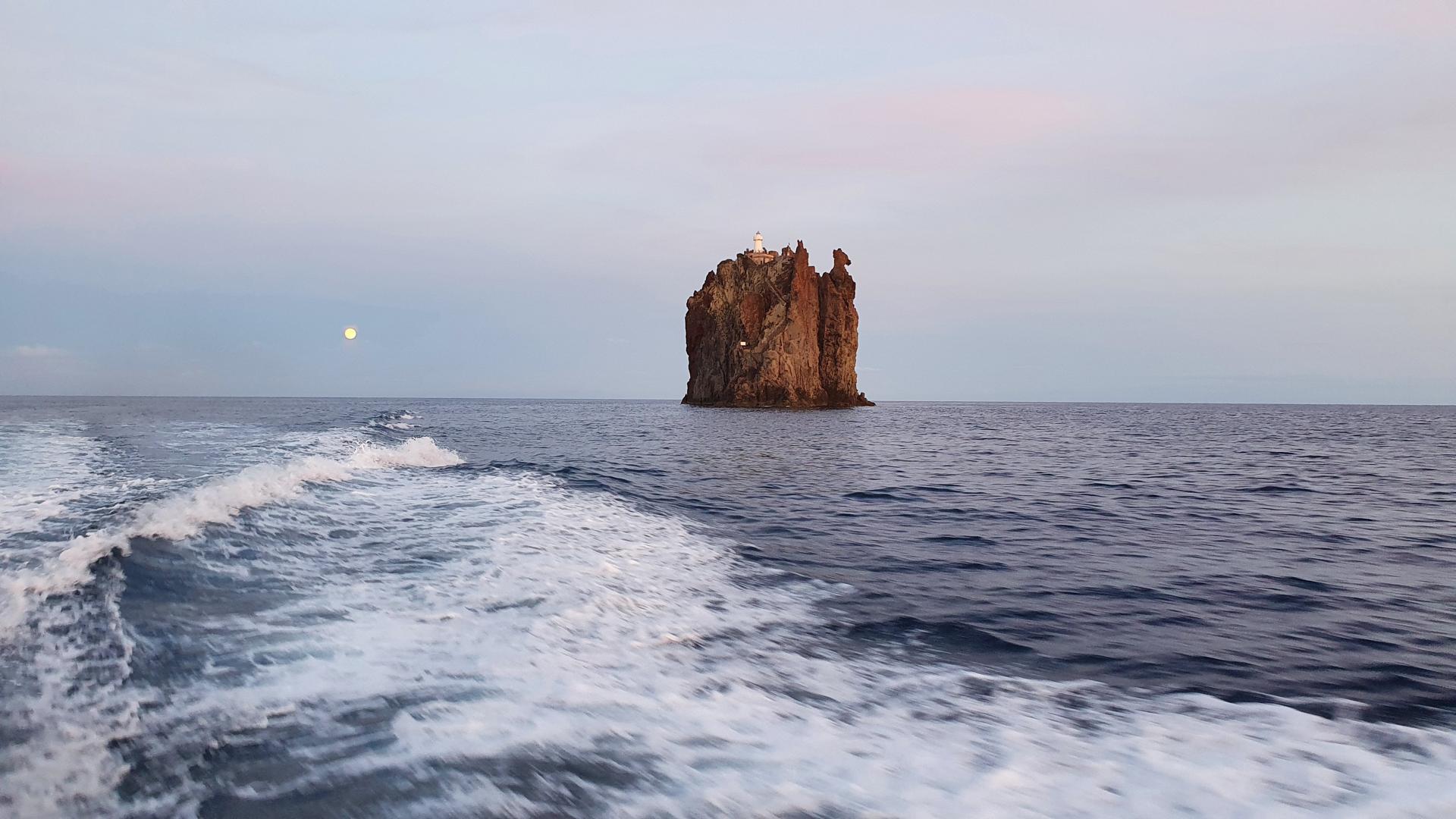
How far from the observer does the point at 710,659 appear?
515cm

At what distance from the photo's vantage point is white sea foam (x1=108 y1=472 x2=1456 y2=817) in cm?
321

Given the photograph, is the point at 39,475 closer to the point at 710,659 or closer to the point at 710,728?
the point at 710,659

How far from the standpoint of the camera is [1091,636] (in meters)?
5.72

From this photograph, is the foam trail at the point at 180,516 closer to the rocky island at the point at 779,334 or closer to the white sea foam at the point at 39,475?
the white sea foam at the point at 39,475

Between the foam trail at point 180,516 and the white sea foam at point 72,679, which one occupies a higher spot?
the foam trail at point 180,516

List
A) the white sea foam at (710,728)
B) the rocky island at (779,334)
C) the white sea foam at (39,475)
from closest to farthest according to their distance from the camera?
the white sea foam at (710,728) → the white sea foam at (39,475) → the rocky island at (779,334)

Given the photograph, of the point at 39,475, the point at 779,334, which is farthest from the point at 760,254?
the point at 39,475

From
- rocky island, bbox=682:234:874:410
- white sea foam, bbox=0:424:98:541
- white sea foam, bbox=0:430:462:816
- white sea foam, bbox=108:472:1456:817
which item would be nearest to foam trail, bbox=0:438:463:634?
white sea foam, bbox=0:430:462:816

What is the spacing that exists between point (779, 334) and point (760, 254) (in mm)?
18936

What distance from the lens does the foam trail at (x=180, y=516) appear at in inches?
238

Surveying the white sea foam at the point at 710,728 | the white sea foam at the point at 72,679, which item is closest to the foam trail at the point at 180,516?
the white sea foam at the point at 72,679

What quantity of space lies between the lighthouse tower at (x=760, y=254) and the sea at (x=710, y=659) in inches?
3674

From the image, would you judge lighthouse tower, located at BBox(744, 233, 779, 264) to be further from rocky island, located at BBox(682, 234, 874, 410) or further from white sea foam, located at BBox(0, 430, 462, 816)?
white sea foam, located at BBox(0, 430, 462, 816)

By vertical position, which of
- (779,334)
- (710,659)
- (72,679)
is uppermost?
(779,334)
